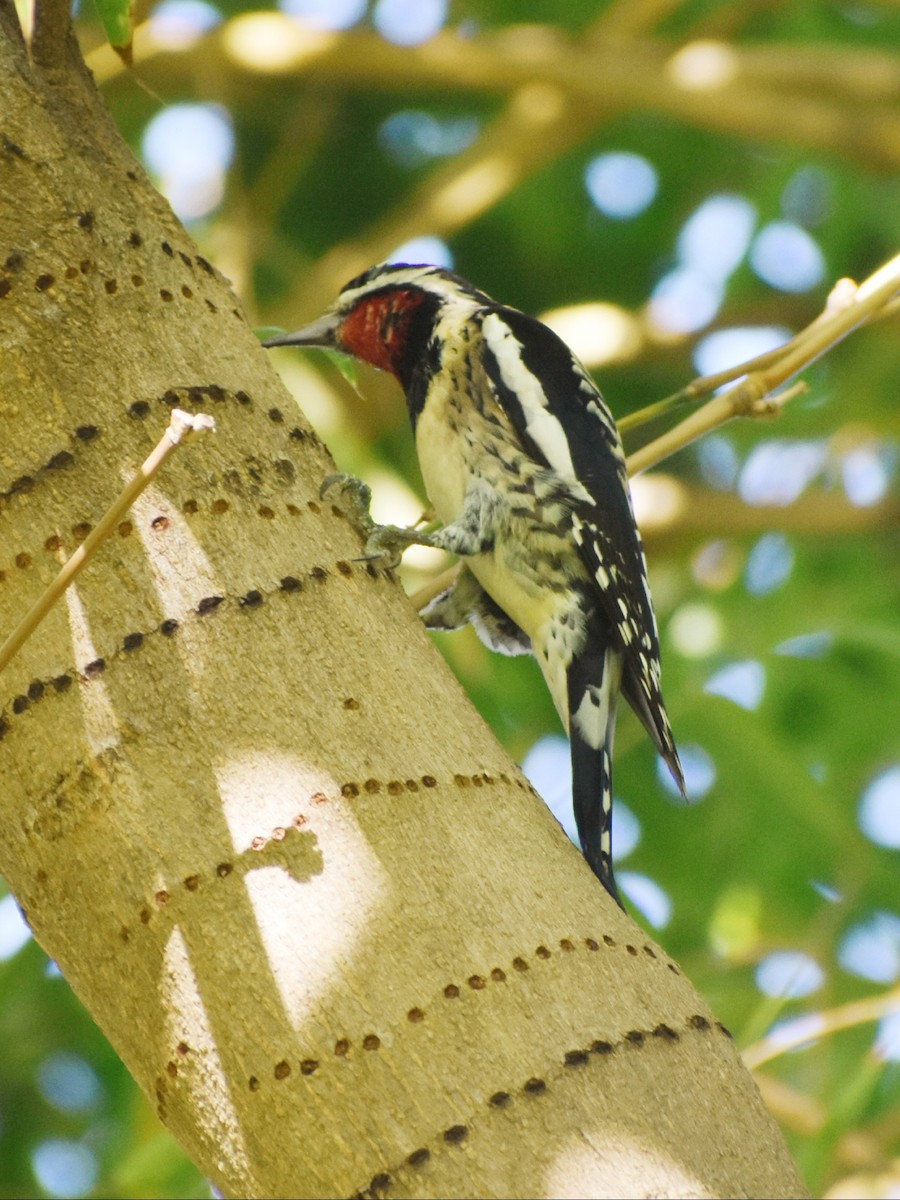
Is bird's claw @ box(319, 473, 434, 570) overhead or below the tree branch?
below

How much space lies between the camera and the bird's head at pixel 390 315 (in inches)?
121

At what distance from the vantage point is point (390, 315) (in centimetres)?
309

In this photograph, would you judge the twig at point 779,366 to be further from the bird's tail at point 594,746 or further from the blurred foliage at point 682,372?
the bird's tail at point 594,746

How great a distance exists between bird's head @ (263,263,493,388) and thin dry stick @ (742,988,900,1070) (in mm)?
1516

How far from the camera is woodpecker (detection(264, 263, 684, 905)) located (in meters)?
2.55

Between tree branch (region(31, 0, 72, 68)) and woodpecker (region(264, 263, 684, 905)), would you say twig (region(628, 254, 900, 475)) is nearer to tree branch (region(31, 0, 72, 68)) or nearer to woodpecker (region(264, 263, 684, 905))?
woodpecker (region(264, 263, 684, 905))

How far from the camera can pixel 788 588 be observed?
4.32 meters

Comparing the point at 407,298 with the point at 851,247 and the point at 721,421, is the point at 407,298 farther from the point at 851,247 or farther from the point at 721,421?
the point at 851,247

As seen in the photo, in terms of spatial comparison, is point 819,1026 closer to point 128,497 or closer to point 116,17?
point 128,497

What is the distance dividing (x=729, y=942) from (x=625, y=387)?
195 cm

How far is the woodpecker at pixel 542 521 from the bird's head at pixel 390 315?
0.06 m

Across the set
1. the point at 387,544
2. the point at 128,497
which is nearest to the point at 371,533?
the point at 387,544

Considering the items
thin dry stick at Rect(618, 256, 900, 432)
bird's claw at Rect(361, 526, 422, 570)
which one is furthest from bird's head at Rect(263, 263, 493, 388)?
bird's claw at Rect(361, 526, 422, 570)

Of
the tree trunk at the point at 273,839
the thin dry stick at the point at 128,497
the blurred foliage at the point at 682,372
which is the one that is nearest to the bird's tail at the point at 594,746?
the blurred foliage at the point at 682,372
